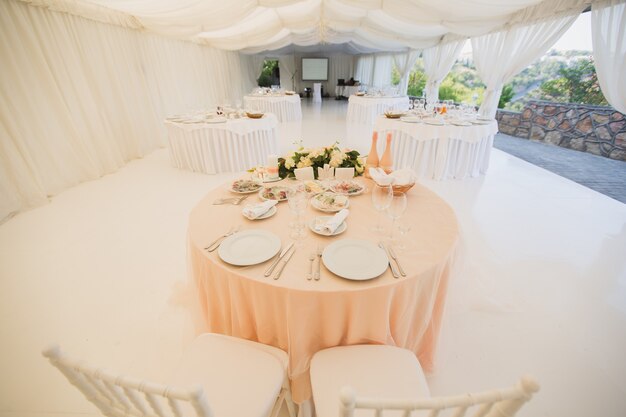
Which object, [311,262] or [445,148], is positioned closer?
[311,262]

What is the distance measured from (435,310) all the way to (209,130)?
4.48m

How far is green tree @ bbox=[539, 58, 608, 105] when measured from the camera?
24.2 feet

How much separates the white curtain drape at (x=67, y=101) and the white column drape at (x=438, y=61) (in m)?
8.37

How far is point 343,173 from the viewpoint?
200 centimetres

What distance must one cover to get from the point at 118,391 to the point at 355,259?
0.92m

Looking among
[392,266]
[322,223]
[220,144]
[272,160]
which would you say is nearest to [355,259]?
[392,266]

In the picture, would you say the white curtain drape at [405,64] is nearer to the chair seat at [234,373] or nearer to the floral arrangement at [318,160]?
the floral arrangement at [318,160]

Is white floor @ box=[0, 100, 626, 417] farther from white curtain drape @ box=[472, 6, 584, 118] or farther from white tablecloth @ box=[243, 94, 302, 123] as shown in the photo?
white tablecloth @ box=[243, 94, 302, 123]

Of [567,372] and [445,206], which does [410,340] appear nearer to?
[445,206]

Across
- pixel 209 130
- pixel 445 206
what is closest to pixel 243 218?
pixel 445 206

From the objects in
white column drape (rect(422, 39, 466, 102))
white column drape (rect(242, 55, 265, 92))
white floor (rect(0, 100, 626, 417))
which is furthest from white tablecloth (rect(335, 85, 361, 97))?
white floor (rect(0, 100, 626, 417))

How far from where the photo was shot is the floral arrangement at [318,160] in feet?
6.57

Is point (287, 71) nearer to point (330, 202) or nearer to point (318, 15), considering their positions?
point (318, 15)

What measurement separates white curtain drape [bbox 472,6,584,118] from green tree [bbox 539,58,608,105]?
395cm
